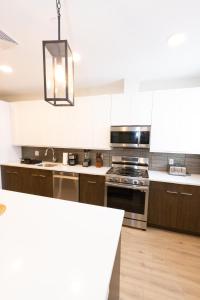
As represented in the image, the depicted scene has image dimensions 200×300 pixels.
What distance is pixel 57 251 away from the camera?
2.80ft

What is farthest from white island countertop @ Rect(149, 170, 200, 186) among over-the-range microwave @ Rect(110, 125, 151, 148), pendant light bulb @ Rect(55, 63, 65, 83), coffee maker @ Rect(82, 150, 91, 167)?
pendant light bulb @ Rect(55, 63, 65, 83)

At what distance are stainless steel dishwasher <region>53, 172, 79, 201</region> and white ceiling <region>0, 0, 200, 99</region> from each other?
1741mm

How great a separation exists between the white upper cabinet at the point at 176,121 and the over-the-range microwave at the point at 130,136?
117mm

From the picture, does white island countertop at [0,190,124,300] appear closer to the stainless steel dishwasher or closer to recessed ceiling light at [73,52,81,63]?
the stainless steel dishwasher

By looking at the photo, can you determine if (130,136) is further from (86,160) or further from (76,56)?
(76,56)

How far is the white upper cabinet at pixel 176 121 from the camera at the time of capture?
7.83 ft

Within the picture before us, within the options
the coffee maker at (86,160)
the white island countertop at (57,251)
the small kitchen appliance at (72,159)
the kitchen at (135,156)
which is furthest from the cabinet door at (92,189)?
the white island countertop at (57,251)

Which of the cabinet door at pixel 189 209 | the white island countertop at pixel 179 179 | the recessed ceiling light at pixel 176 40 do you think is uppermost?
the recessed ceiling light at pixel 176 40

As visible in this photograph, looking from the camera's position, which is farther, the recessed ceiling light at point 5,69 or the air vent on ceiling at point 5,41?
the recessed ceiling light at point 5,69

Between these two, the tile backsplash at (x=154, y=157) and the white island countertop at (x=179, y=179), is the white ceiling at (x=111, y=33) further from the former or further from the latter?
the white island countertop at (x=179, y=179)

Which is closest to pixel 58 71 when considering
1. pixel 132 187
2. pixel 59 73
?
pixel 59 73

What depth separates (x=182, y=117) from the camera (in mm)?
2436

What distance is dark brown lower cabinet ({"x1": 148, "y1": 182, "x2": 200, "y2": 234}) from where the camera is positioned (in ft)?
7.43

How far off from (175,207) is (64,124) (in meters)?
2.42
